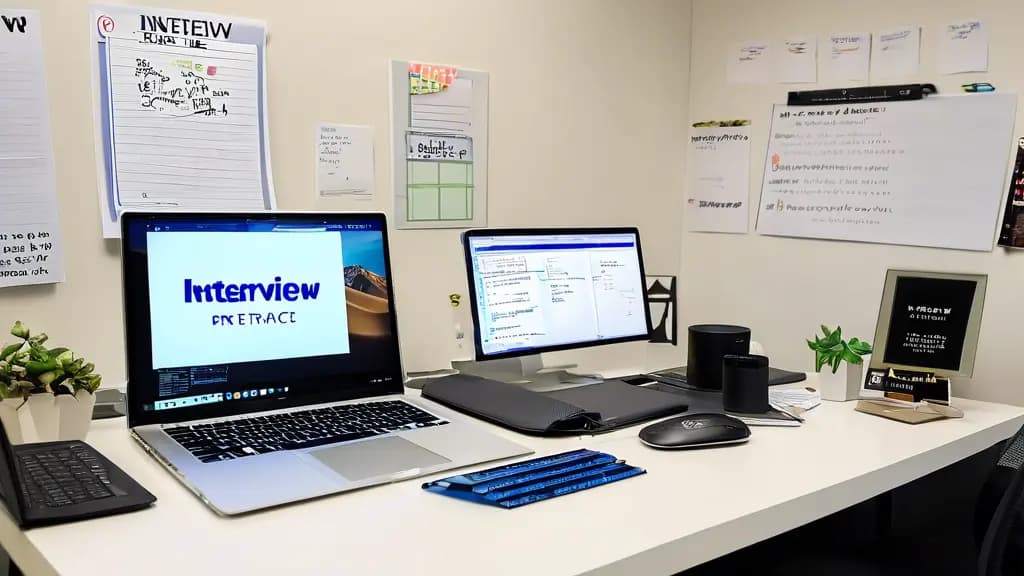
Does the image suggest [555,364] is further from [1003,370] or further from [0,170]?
[0,170]

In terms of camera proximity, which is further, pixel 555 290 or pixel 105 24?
pixel 555 290

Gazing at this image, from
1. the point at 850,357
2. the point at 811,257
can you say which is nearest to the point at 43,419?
the point at 850,357

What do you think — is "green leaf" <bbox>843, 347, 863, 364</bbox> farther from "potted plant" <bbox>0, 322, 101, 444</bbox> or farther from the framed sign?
"potted plant" <bbox>0, 322, 101, 444</bbox>

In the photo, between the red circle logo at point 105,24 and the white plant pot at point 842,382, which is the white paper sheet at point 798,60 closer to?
the white plant pot at point 842,382

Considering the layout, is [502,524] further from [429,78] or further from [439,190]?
[429,78]

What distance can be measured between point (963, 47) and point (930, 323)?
67cm

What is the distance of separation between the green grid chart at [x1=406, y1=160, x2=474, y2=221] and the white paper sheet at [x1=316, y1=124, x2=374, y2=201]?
11 cm

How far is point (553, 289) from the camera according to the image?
181 centimetres

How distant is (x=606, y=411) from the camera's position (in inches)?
61.6

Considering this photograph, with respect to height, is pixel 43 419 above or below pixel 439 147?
below

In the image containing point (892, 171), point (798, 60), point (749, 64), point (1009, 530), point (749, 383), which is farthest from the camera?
point (749, 64)

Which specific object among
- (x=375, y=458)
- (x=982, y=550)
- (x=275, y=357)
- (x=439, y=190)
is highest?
(x=439, y=190)

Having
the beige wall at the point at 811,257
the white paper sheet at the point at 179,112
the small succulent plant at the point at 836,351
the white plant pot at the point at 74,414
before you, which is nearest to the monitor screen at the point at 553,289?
the small succulent plant at the point at 836,351

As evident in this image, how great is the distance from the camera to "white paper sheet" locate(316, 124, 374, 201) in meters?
1.85
